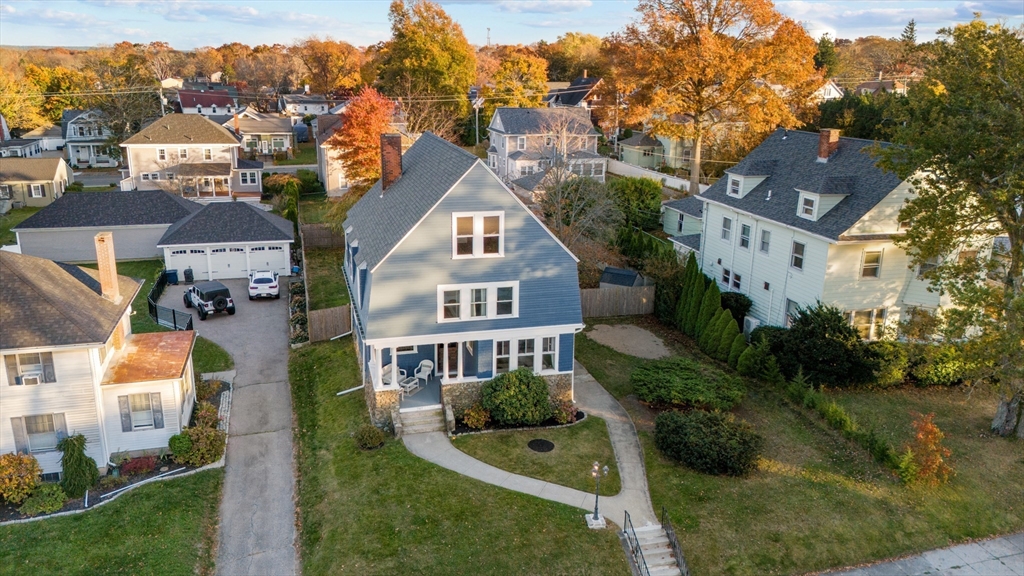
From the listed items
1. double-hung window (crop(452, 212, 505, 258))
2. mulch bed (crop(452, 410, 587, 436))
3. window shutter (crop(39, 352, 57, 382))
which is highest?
double-hung window (crop(452, 212, 505, 258))

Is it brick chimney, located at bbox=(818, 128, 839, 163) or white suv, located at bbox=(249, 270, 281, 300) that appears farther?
white suv, located at bbox=(249, 270, 281, 300)

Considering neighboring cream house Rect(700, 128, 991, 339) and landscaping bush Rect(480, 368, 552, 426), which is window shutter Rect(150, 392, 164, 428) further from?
neighboring cream house Rect(700, 128, 991, 339)

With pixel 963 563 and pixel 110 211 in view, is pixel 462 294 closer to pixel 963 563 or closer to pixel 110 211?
pixel 963 563

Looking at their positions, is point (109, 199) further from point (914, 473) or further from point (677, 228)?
point (914, 473)

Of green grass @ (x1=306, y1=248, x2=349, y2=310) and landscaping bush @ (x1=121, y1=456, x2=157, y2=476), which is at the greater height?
green grass @ (x1=306, y1=248, x2=349, y2=310)

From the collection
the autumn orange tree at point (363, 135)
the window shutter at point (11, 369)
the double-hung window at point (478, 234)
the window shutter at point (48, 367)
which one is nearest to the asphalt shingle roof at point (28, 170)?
the autumn orange tree at point (363, 135)

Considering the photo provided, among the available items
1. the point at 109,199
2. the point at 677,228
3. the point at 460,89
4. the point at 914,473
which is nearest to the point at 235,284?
the point at 109,199

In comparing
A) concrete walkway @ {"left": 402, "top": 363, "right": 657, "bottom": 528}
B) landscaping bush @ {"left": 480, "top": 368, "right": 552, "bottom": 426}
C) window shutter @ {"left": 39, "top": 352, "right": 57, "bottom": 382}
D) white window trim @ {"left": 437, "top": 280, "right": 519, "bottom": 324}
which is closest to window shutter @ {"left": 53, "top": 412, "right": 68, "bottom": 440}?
window shutter @ {"left": 39, "top": 352, "right": 57, "bottom": 382}
